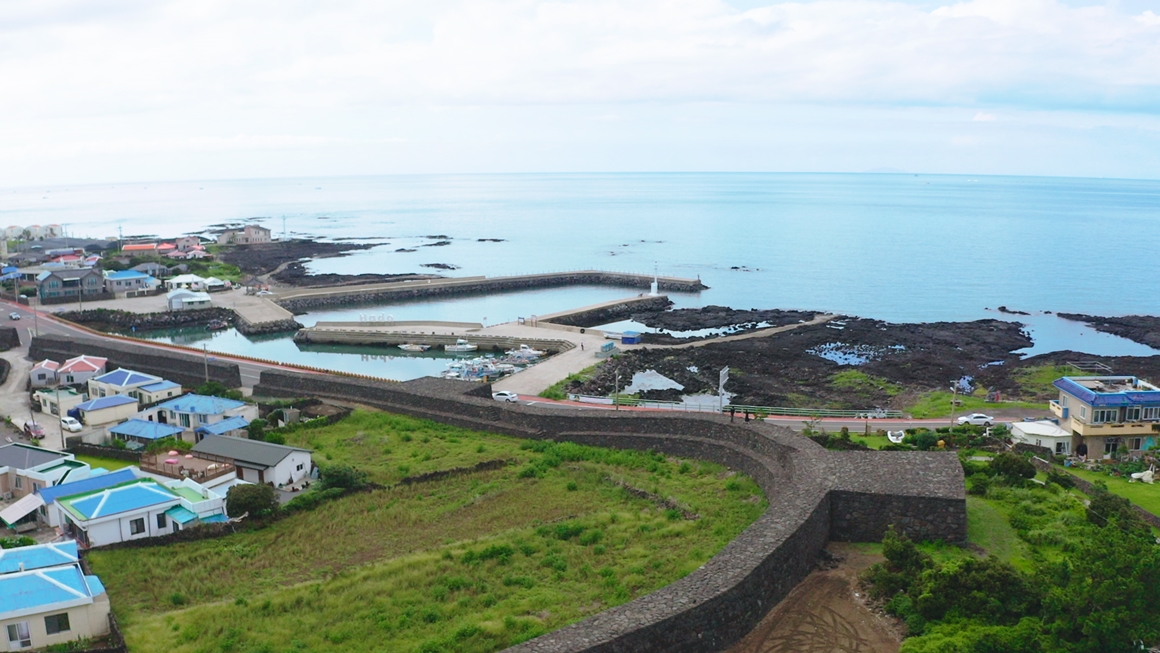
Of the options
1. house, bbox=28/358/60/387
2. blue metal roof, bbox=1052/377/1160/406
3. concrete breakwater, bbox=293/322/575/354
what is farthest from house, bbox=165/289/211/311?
blue metal roof, bbox=1052/377/1160/406

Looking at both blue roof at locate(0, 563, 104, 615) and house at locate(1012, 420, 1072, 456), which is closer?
blue roof at locate(0, 563, 104, 615)

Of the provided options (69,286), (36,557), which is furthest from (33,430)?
(69,286)

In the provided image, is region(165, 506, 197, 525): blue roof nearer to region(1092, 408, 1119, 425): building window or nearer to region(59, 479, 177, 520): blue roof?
region(59, 479, 177, 520): blue roof

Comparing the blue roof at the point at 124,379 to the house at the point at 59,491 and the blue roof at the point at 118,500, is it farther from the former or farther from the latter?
the blue roof at the point at 118,500

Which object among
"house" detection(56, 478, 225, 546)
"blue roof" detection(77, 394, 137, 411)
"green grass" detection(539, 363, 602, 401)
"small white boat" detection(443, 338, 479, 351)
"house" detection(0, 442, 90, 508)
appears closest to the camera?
"house" detection(56, 478, 225, 546)

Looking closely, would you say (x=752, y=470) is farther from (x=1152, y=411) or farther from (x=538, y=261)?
(x=538, y=261)

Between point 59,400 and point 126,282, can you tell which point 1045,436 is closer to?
point 59,400
